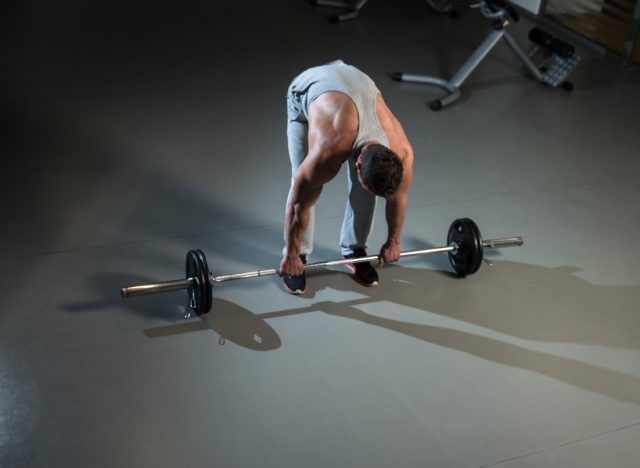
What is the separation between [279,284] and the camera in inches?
111

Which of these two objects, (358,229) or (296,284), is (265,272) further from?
(358,229)

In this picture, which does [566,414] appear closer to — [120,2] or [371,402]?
[371,402]

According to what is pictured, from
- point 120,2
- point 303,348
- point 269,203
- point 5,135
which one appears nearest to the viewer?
point 303,348

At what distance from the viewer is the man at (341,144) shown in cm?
213

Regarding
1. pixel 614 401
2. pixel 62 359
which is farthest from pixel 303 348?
pixel 614 401

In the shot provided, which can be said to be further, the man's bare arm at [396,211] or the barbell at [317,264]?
the barbell at [317,264]

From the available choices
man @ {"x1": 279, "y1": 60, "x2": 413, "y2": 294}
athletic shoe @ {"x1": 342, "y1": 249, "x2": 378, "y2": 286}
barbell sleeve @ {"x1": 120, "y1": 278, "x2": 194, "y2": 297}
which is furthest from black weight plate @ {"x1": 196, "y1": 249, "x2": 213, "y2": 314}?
athletic shoe @ {"x1": 342, "y1": 249, "x2": 378, "y2": 286}

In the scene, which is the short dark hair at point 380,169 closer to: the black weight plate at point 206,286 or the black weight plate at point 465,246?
the black weight plate at point 206,286

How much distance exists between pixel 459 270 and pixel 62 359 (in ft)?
4.97

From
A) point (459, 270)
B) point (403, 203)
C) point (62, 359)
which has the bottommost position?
point (62, 359)

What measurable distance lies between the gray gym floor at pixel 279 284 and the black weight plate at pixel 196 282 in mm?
82

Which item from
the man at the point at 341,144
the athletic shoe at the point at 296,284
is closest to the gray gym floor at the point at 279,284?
the athletic shoe at the point at 296,284

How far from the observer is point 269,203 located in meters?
3.30

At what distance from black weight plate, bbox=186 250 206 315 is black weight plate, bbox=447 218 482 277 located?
1039 millimetres
